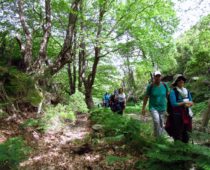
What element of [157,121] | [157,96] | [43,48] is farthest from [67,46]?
[157,121]

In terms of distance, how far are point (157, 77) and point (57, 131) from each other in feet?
13.6

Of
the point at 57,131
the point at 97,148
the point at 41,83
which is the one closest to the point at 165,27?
the point at 41,83

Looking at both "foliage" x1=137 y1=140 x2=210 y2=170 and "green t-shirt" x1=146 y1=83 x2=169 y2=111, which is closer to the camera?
"foliage" x1=137 y1=140 x2=210 y2=170

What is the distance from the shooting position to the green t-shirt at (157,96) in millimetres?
6332

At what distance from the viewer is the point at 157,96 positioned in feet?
20.8

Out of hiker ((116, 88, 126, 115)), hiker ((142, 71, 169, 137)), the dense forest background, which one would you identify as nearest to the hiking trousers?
hiker ((142, 71, 169, 137))

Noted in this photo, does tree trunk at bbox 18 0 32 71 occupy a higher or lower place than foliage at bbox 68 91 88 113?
higher

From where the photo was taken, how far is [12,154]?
161 inches

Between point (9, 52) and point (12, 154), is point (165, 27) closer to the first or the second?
point (9, 52)

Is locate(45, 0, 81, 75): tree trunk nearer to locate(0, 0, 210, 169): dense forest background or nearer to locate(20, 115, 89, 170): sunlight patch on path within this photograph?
locate(0, 0, 210, 169): dense forest background

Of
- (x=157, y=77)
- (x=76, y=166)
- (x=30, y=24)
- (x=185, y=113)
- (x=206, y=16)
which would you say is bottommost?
(x=76, y=166)

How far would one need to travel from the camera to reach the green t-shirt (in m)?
6.33

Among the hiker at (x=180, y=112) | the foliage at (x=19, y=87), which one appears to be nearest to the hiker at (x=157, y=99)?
the hiker at (x=180, y=112)

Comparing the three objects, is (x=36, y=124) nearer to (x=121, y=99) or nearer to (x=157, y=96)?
(x=157, y=96)
